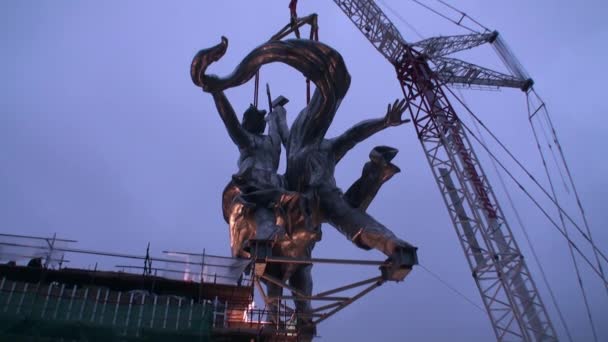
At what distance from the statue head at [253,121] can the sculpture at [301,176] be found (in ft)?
1.85

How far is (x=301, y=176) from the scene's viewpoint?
15273 millimetres

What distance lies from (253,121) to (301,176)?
2738 millimetres

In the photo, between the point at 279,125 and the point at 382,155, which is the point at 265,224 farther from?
the point at 279,125

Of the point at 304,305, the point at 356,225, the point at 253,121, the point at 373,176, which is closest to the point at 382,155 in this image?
the point at 373,176

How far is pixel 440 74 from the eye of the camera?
39.9m

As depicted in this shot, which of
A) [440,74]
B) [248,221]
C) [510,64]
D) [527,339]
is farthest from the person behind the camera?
[510,64]

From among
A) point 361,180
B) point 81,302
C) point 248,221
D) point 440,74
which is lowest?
point 81,302

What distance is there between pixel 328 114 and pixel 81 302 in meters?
7.77

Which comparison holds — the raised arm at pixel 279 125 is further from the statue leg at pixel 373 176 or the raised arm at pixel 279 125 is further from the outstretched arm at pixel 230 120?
the statue leg at pixel 373 176

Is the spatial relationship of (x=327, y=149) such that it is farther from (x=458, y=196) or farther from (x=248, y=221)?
(x=458, y=196)

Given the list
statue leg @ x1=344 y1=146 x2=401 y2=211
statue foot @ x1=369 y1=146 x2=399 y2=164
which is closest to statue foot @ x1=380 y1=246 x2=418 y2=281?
statue leg @ x1=344 y1=146 x2=401 y2=211

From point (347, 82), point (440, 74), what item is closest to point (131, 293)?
point (347, 82)

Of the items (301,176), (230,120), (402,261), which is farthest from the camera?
(230,120)

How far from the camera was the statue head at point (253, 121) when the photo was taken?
1691 centimetres
